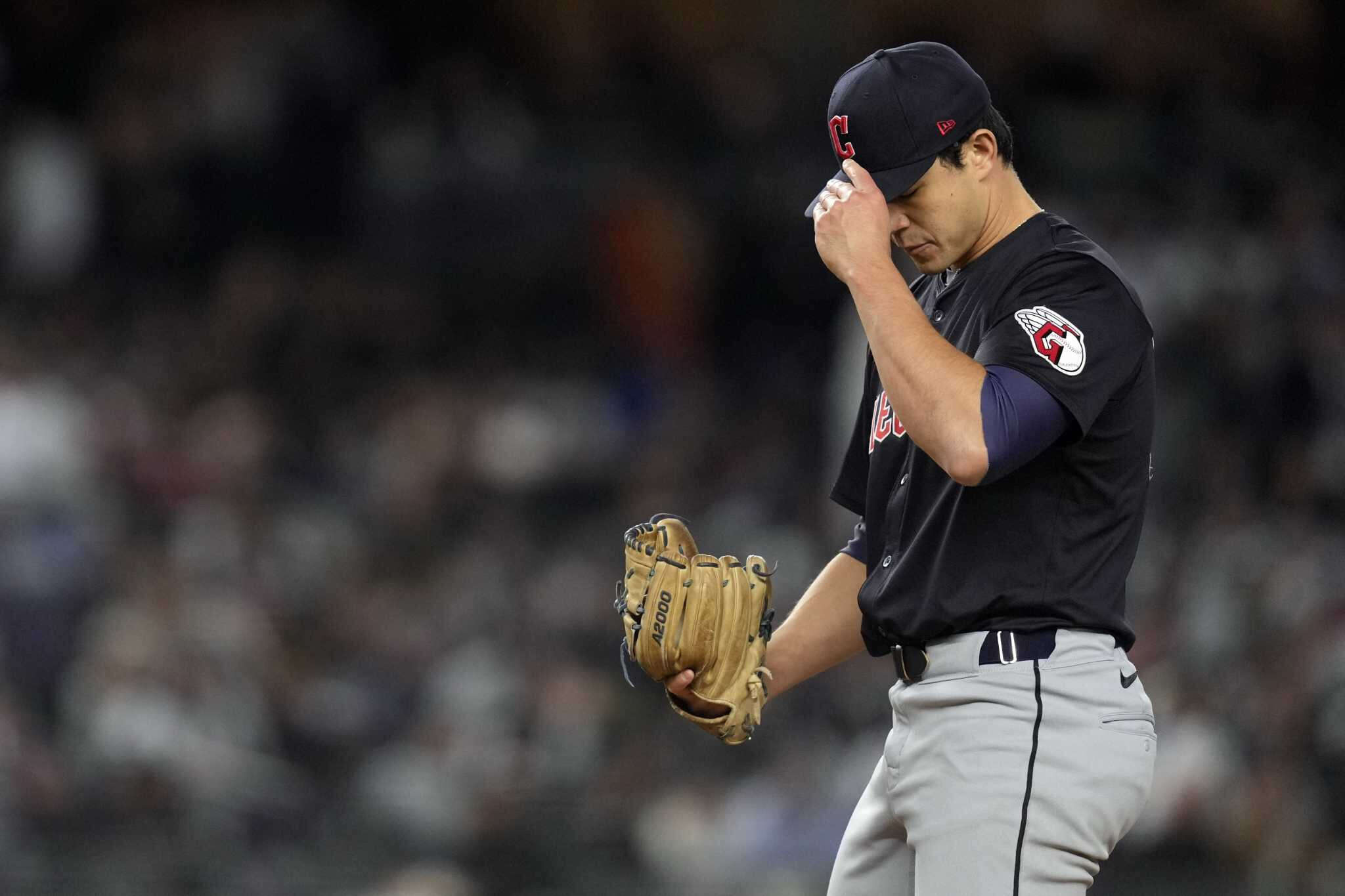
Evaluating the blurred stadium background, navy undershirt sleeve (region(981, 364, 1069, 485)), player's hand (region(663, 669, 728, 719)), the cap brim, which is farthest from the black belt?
the blurred stadium background

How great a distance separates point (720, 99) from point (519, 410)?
2.07 m

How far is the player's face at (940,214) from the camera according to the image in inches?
89.3

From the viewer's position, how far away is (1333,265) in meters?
7.48

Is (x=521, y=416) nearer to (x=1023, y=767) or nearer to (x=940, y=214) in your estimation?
(x=940, y=214)

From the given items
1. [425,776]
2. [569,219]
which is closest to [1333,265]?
[569,219]

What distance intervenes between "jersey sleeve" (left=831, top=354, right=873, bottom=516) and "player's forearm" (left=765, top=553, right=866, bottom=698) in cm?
9

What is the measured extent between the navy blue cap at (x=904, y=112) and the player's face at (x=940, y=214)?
32mm

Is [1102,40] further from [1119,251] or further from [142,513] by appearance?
[142,513]

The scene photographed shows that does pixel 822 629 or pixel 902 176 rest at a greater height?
pixel 902 176

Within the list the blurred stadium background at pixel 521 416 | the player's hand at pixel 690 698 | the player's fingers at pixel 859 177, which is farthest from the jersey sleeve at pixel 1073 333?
the blurred stadium background at pixel 521 416

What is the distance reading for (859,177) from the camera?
2.24 metres

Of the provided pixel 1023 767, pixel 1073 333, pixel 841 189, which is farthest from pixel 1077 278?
pixel 1023 767

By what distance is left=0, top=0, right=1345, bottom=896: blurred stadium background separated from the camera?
6188 millimetres

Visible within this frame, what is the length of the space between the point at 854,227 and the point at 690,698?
2.40 ft
